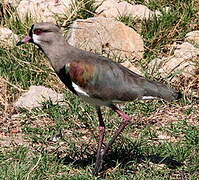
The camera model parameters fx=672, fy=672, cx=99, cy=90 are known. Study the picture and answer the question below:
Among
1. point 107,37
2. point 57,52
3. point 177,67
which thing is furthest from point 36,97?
point 57,52

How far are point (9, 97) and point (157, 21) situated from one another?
251 centimetres

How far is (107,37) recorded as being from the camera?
895 cm

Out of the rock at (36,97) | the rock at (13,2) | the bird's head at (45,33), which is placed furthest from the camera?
the rock at (13,2)

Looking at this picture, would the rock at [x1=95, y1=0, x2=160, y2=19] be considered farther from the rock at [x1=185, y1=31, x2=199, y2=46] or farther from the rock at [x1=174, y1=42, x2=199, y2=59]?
the rock at [x1=174, y1=42, x2=199, y2=59]

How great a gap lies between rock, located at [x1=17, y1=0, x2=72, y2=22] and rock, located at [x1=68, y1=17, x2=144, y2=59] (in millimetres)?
795

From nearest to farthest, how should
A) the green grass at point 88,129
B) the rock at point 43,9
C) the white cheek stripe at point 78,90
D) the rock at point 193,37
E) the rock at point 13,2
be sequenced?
the white cheek stripe at point 78,90, the green grass at point 88,129, the rock at point 193,37, the rock at point 43,9, the rock at point 13,2

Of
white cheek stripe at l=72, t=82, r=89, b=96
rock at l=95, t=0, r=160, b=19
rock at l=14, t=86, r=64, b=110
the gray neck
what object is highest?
the gray neck

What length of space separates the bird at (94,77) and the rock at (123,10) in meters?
3.65

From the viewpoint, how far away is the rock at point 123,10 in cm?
972

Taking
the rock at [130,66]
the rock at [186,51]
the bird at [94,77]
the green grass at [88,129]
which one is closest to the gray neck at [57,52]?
the bird at [94,77]

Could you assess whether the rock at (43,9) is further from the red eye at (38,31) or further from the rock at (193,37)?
the red eye at (38,31)

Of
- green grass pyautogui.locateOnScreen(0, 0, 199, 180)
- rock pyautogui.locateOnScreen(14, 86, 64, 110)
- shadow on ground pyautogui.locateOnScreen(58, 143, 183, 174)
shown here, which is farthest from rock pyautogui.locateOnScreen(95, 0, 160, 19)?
shadow on ground pyautogui.locateOnScreen(58, 143, 183, 174)

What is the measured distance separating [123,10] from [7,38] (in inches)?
74.0

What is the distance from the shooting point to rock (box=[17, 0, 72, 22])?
9625 millimetres
